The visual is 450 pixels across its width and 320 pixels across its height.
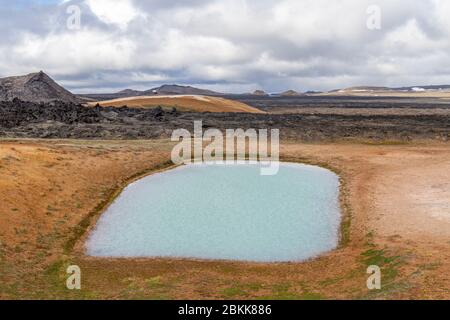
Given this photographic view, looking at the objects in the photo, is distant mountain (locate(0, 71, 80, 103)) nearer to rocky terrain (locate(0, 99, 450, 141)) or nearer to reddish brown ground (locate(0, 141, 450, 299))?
rocky terrain (locate(0, 99, 450, 141))

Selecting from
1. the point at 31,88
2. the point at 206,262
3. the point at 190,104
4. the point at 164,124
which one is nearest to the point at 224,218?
the point at 206,262

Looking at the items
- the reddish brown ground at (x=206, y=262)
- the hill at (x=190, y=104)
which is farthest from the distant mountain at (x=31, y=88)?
the reddish brown ground at (x=206, y=262)

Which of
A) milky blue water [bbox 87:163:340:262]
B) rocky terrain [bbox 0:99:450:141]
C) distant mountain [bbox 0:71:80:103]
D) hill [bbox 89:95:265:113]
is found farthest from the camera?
distant mountain [bbox 0:71:80:103]

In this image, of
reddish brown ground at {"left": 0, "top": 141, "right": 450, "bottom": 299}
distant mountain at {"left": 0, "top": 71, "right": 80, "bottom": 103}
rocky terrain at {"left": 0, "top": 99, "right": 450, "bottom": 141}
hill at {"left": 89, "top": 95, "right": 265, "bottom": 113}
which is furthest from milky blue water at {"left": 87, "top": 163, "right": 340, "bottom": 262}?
distant mountain at {"left": 0, "top": 71, "right": 80, "bottom": 103}

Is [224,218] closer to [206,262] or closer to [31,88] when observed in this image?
[206,262]

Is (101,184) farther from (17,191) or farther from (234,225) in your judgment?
(234,225)
